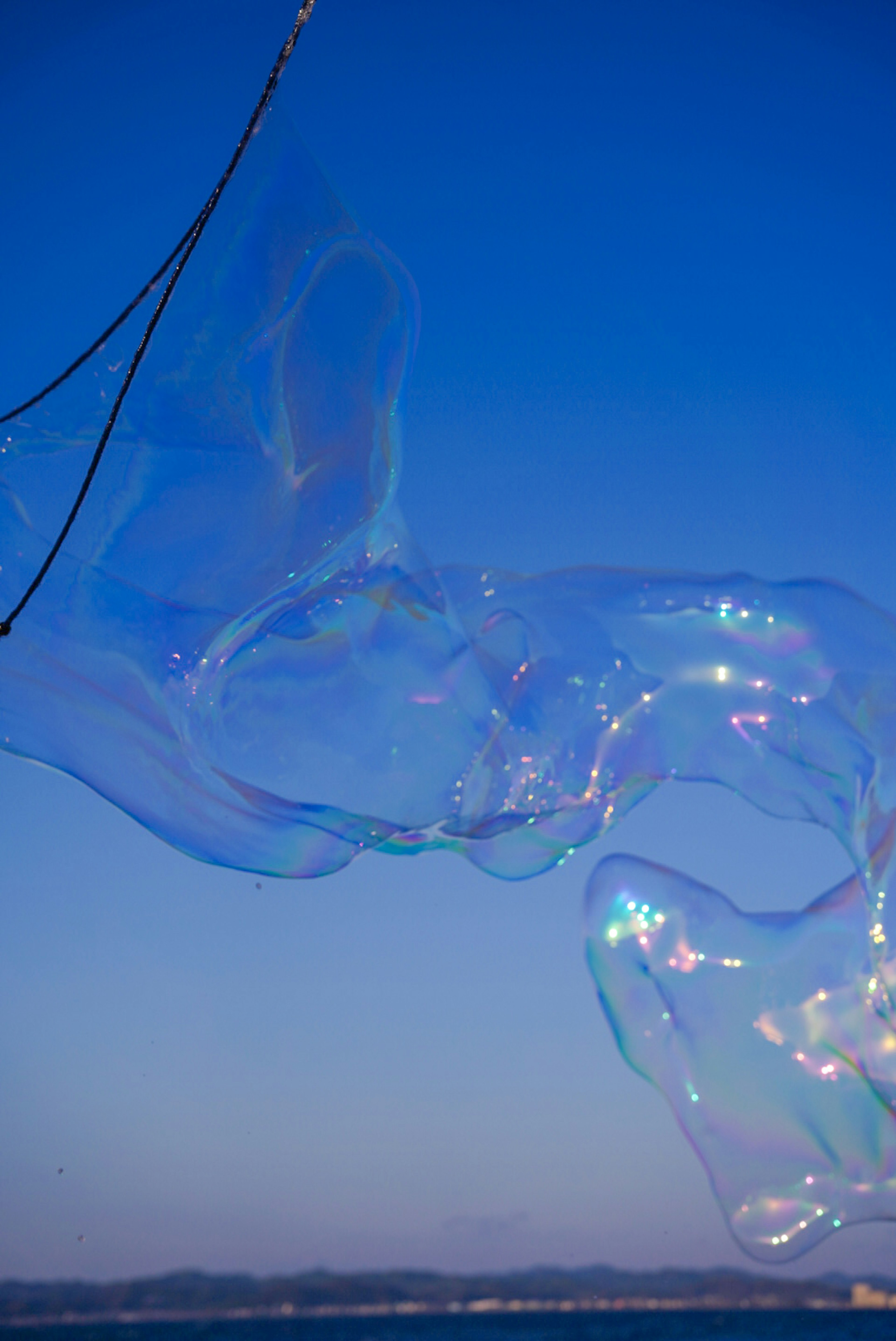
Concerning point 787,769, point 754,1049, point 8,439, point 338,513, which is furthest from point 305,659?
point 754,1049

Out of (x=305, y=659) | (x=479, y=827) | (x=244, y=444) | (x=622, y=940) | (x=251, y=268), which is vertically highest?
(x=251, y=268)

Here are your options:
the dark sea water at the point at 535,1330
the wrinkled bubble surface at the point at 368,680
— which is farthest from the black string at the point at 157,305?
the dark sea water at the point at 535,1330

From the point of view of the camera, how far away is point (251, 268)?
5191 mm

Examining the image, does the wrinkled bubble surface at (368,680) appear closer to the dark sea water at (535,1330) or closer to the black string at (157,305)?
the black string at (157,305)

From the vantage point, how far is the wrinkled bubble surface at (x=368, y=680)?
513 centimetres

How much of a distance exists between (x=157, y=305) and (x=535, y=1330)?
228ft

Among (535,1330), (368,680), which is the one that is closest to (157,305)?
(368,680)

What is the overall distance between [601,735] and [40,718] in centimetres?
240

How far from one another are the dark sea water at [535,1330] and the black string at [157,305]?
154 feet

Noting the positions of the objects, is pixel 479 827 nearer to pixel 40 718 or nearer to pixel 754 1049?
pixel 754 1049

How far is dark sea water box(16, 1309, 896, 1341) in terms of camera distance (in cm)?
5350

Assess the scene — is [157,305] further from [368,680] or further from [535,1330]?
[535,1330]

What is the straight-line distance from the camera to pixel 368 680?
539 cm

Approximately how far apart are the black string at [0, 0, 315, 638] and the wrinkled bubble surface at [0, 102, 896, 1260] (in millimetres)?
316
